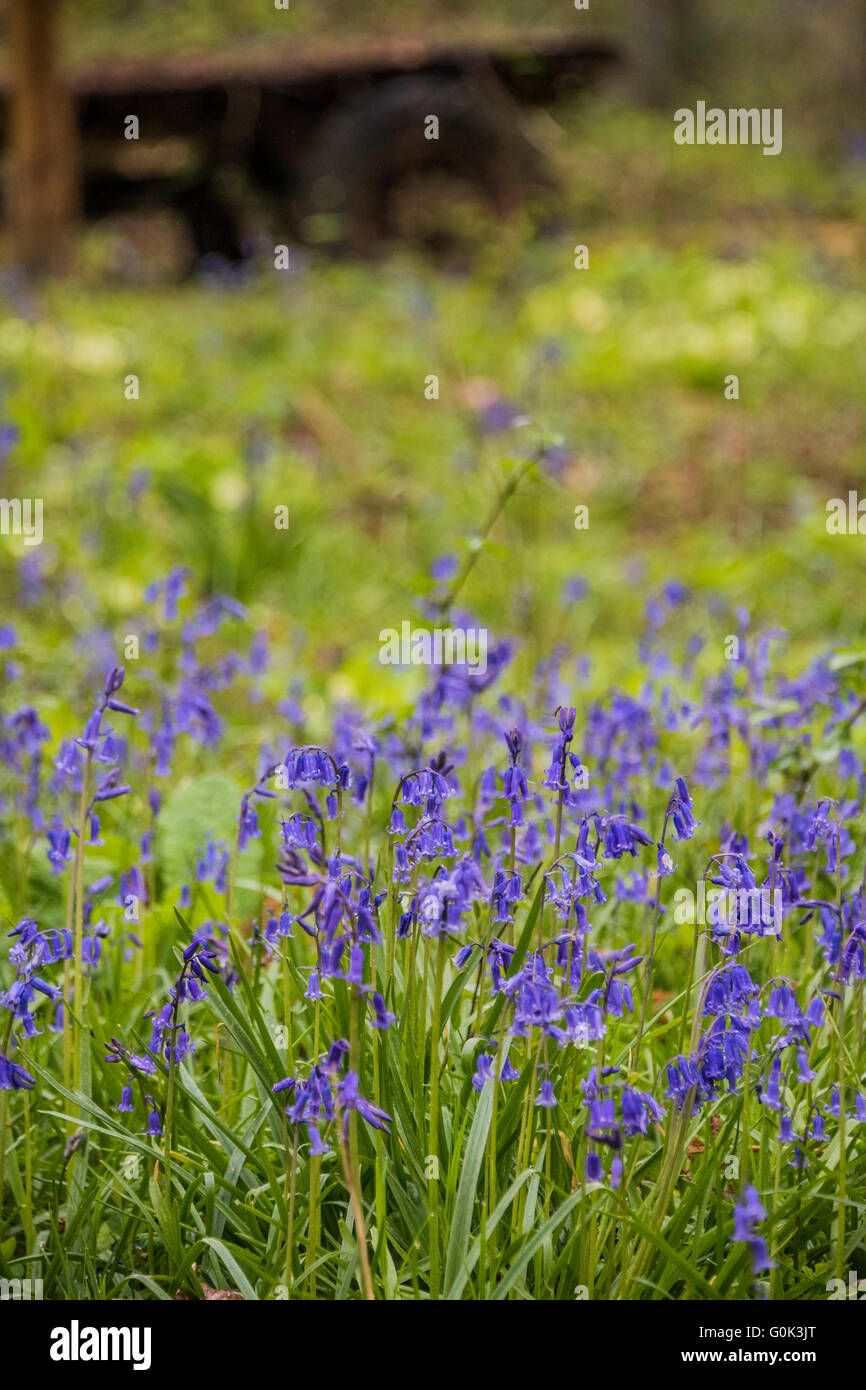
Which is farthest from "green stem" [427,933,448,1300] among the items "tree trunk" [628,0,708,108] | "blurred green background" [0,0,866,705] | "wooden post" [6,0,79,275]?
"tree trunk" [628,0,708,108]

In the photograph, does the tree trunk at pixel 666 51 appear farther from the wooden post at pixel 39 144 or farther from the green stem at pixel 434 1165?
the green stem at pixel 434 1165

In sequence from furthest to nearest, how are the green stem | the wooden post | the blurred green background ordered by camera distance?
the wooden post < the blurred green background < the green stem

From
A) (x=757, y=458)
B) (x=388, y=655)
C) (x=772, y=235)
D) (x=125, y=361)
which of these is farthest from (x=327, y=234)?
(x=388, y=655)

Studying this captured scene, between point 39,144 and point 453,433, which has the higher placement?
point 39,144

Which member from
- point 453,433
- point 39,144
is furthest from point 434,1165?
point 39,144

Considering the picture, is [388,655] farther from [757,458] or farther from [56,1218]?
[757,458]

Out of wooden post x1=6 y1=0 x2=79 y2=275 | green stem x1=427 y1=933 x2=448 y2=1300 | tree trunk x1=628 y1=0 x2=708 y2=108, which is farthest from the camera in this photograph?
tree trunk x1=628 y1=0 x2=708 y2=108

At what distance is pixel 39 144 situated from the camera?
33.8 ft

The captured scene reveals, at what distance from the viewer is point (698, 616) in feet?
17.3

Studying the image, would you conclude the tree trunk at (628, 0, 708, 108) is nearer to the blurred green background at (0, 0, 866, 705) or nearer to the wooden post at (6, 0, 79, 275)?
the blurred green background at (0, 0, 866, 705)

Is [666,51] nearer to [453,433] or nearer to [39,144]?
[39,144]

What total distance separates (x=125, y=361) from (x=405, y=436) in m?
2.00

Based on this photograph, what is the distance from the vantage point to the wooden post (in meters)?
10.0

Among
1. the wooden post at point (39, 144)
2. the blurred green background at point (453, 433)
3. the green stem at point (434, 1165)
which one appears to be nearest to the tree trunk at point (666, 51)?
the blurred green background at point (453, 433)
